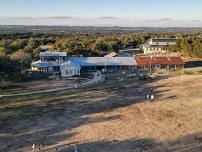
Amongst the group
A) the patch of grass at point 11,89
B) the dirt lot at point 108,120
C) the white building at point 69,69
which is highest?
the white building at point 69,69

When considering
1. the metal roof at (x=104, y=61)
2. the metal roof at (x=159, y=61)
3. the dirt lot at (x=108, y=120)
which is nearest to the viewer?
the dirt lot at (x=108, y=120)

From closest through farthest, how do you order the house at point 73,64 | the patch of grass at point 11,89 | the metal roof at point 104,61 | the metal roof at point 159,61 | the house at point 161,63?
the patch of grass at point 11,89
the house at point 73,64
the metal roof at point 104,61
the house at point 161,63
the metal roof at point 159,61

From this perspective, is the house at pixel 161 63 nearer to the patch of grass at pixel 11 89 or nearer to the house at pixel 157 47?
the house at pixel 157 47

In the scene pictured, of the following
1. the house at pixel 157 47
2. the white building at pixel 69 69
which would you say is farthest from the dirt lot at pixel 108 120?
the house at pixel 157 47

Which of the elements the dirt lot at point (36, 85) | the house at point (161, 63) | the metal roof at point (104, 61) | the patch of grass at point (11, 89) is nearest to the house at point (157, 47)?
the house at point (161, 63)

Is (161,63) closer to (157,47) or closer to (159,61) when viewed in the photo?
(159,61)

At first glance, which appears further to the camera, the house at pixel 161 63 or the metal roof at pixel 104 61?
the house at pixel 161 63

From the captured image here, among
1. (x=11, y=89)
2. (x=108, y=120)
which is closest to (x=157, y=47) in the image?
(x=11, y=89)

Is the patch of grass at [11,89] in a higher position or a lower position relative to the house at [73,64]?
lower

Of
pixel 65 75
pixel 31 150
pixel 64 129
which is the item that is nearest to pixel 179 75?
pixel 65 75

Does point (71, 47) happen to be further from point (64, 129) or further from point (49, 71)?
point (64, 129)
